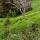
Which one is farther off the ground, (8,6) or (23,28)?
(8,6)

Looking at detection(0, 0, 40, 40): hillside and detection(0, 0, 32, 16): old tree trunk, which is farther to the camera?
detection(0, 0, 32, 16): old tree trunk

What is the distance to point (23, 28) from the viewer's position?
6.84m

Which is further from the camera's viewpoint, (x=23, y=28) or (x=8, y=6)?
(x=8, y=6)

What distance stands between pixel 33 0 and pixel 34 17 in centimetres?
314

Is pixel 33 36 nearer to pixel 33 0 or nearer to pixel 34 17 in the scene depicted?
pixel 34 17

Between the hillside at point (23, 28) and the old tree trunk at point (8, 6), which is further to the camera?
the old tree trunk at point (8, 6)

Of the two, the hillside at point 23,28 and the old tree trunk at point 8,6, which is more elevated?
the old tree trunk at point 8,6

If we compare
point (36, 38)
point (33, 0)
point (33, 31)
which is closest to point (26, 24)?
point (33, 31)

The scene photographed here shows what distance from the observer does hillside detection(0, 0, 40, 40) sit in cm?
635

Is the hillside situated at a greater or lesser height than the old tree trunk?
lesser

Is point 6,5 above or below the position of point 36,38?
above

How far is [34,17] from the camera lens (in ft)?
24.9

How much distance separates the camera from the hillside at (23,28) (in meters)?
6.35

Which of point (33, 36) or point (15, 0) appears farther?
point (15, 0)
